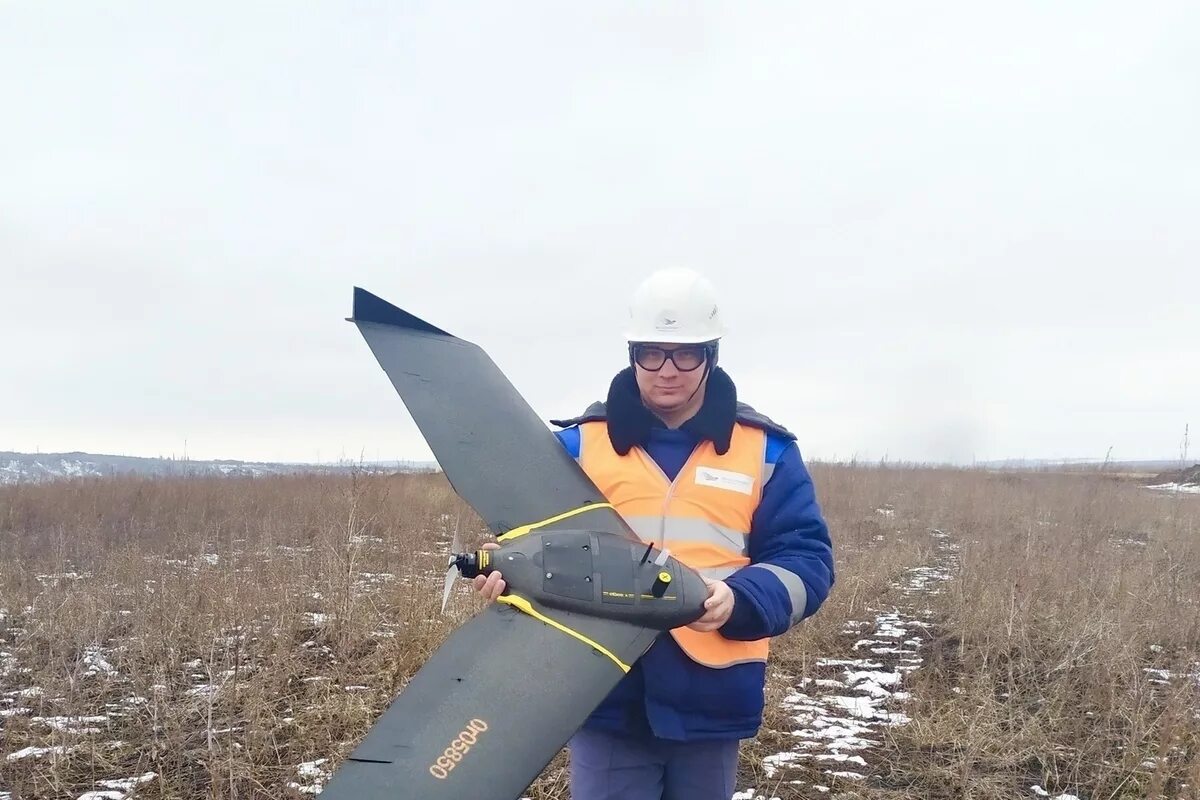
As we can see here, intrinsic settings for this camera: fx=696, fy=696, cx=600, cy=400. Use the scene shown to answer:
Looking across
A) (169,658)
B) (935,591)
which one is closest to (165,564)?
(169,658)

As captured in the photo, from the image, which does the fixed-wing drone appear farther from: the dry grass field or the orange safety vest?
the dry grass field

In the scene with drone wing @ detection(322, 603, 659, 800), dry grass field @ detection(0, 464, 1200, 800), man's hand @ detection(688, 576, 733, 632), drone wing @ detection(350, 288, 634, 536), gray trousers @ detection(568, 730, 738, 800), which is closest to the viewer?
drone wing @ detection(322, 603, 659, 800)

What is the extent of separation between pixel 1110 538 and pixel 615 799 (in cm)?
883

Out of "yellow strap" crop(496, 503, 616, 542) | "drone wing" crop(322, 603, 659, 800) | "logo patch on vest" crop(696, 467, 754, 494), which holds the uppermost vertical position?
"logo patch on vest" crop(696, 467, 754, 494)

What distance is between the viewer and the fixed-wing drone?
58.7 inches

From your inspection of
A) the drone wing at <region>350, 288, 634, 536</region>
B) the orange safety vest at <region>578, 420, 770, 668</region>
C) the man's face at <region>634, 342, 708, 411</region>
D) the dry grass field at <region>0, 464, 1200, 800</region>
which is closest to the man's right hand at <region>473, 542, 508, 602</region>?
the drone wing at <region>350, 288, 634, 536</region>

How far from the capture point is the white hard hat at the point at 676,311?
5.80 ft

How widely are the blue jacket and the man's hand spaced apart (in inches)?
0.9

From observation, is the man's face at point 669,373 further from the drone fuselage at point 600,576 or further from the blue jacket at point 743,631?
the drone fuselage at point 600,576

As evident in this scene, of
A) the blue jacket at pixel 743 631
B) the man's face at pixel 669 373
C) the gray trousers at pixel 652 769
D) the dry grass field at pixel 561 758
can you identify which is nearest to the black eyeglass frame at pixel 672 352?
the man's face at pixel 669 373

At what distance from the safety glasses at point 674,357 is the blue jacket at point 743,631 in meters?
0.18

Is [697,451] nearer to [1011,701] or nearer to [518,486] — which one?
[518,486]

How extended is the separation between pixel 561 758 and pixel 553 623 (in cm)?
207

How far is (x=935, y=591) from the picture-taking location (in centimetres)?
632
